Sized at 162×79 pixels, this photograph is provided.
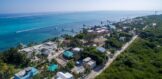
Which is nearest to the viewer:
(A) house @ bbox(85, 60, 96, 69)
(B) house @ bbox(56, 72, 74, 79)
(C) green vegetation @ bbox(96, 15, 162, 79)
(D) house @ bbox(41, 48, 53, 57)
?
(B) house @ bbox(56, 72, 74, 79)

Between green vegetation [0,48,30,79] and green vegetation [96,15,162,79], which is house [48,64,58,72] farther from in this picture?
green vegetation [96,15,162,79]

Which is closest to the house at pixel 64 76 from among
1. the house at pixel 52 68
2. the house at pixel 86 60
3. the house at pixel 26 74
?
the house at pixel 52 68

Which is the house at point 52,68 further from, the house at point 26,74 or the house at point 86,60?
the house at point 86,60

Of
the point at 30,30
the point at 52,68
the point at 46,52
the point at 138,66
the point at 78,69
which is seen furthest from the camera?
the point at 30,30

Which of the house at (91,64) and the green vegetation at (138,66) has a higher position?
the house at (91,64)

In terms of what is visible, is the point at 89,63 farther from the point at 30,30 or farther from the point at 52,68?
the point at 30,30

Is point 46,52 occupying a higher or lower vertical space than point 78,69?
higher

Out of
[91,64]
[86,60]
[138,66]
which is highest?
[86,60]

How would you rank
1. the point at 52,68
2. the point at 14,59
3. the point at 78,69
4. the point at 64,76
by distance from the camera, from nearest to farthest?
the point at 64,76 → the point at 52,68 → the point at 78,69 → the point at 14,59

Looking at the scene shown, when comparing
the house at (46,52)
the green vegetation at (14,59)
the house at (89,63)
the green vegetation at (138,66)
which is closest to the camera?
the green vegetation at (138,66)

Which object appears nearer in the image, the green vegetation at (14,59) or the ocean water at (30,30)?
the green vegetation at (14,59)

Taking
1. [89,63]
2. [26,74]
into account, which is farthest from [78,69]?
[26,74]

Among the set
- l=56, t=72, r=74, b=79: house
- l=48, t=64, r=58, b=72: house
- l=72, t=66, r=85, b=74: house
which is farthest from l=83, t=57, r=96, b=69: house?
l=48, t=64, r=58, b=72: house
